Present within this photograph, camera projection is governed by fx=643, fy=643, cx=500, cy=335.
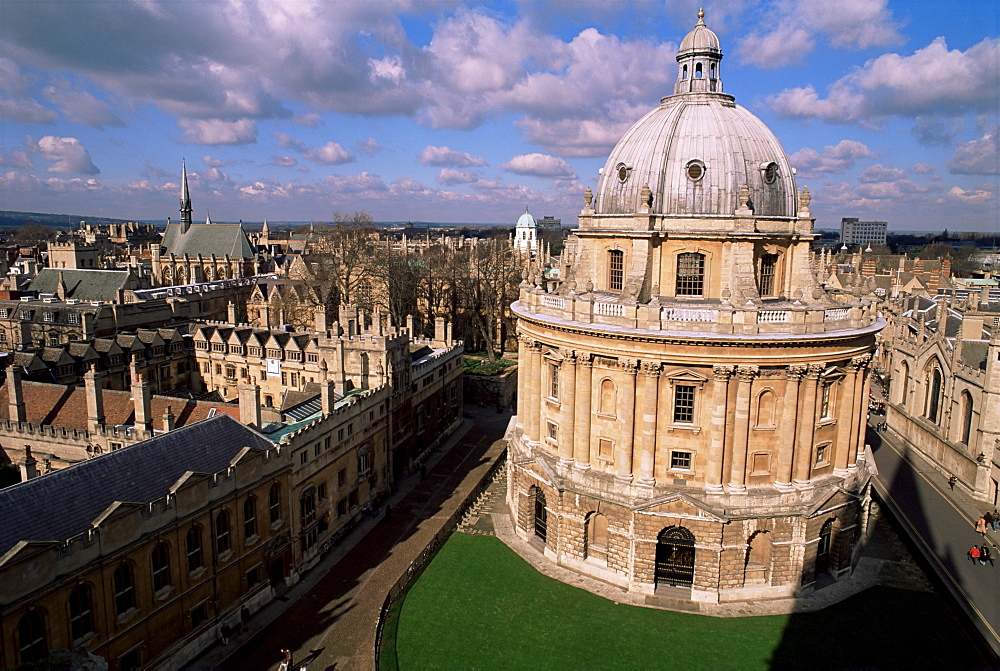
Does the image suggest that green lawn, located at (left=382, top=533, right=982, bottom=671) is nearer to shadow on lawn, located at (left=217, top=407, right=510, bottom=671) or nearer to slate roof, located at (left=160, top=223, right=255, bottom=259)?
shadow on lawn, located at (left=217, top=407, right=510, bottom=671)

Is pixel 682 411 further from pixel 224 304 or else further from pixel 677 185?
pixel 224 304

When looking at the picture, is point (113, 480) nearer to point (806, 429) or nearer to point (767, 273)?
point (806, 429)

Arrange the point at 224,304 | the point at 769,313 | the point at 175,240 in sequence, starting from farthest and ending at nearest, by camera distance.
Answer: the point at 175,240, the point at 224,304, the point at 769,313

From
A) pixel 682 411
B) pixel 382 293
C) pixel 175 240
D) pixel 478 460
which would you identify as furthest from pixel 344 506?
pixel 175 240

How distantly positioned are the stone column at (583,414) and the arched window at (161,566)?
56.2 ft

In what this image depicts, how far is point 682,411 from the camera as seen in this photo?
28.3m

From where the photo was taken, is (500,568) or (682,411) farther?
(500,568)

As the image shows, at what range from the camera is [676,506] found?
27953 mm

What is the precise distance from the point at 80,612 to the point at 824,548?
29799mm

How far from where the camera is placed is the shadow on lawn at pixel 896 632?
24.5 m

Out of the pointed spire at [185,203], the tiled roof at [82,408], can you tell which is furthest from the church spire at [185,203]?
the tiled roof at [82,408]

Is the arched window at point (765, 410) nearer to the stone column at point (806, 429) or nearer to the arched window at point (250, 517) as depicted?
the stone column at point (806, 429)

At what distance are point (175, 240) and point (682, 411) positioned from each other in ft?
330

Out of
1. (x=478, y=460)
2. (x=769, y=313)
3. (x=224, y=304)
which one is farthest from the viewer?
(x=224, y=304)
